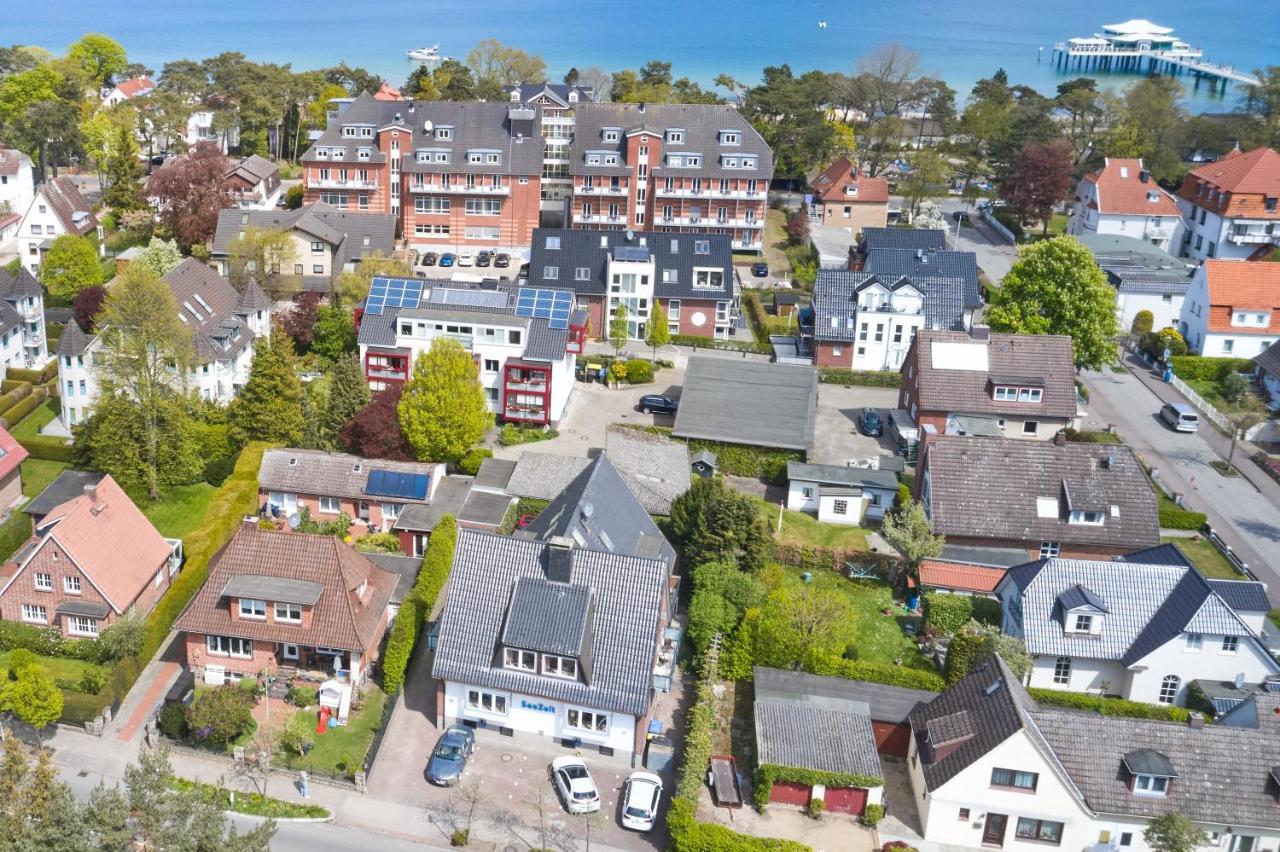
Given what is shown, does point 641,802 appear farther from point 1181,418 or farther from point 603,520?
point 1181,418

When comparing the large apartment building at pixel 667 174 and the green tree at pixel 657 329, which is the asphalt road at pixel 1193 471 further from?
the large apartment building at pixel 667 174

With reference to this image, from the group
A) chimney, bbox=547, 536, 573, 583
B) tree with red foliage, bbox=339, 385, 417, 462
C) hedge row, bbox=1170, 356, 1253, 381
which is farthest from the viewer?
hedge row, bbox=1170, 356, 1253, 381

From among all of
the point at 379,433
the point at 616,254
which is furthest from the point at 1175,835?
the point at 616,254

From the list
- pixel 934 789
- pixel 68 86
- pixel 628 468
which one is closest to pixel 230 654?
pixel 628 468

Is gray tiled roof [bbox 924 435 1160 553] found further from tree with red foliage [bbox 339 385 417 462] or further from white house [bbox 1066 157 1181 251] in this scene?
white house [bbox 1066 157 1181 251]

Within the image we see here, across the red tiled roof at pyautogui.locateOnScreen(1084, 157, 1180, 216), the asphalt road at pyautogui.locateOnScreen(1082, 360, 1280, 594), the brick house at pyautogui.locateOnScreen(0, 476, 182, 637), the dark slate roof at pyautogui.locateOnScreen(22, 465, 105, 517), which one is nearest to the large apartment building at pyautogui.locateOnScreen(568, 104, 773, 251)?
the red tiled roof at pyautogui.locateOnScreen(1084, 157, 1180, 216)

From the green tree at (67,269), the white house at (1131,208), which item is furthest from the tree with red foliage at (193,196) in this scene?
the white house at (1131,208)

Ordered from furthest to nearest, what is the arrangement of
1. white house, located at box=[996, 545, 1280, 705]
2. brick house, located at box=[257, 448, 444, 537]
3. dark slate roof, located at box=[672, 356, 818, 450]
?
dark slate roof, located at box=[672, 356, 818, 450], brick house, located at box=[257, 448, 444, 537], white house, located at box=[996, 545, 1280, 705]
